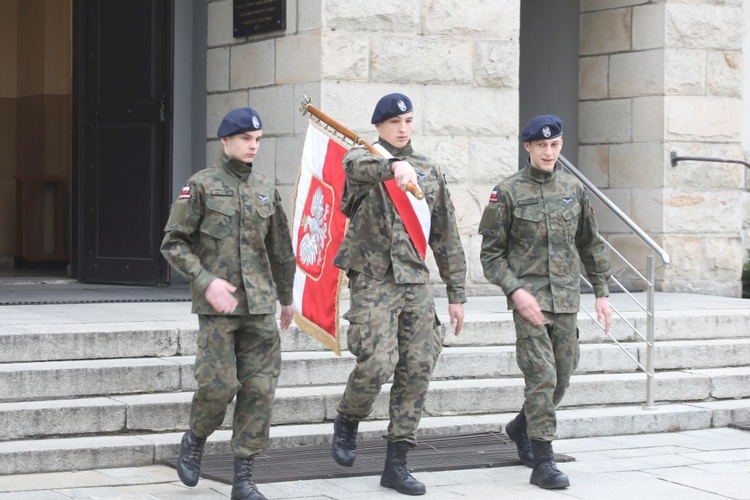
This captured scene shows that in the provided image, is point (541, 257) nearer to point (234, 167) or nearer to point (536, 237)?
point (536, 237)

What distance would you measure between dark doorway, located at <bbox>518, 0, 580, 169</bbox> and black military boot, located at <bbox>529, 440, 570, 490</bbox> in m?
6.47

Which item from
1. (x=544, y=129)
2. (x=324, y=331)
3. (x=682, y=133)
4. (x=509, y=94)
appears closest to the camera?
(x=544, y=129)

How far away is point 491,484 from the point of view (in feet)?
22.0

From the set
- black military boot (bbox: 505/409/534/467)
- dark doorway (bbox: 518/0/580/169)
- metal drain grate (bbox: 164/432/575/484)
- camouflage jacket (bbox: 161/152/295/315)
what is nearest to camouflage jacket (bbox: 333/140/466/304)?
camouflage jacket (bbox: 161/152/295/315)

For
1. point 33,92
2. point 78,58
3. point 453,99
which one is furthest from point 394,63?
point 33,92

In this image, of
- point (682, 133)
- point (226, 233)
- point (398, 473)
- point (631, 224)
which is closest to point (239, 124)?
point (226, 233)

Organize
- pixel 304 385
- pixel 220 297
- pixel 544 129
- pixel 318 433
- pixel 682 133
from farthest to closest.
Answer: pixel 682 133, pixel 304 385, pixel 318 433, pixel 544 129, pixel 220 297

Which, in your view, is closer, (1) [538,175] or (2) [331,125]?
(1) [538,175]

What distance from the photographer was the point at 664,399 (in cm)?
892

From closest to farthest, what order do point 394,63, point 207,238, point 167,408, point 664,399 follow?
1. point 207,238
2. point 167,408
3. point 664,399
4. point 394,63

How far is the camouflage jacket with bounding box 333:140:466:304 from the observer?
650cm

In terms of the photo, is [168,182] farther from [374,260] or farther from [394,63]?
[374,260]

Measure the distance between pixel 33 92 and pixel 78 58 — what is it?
5056 mm

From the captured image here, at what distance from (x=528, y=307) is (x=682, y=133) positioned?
18.8 ft
